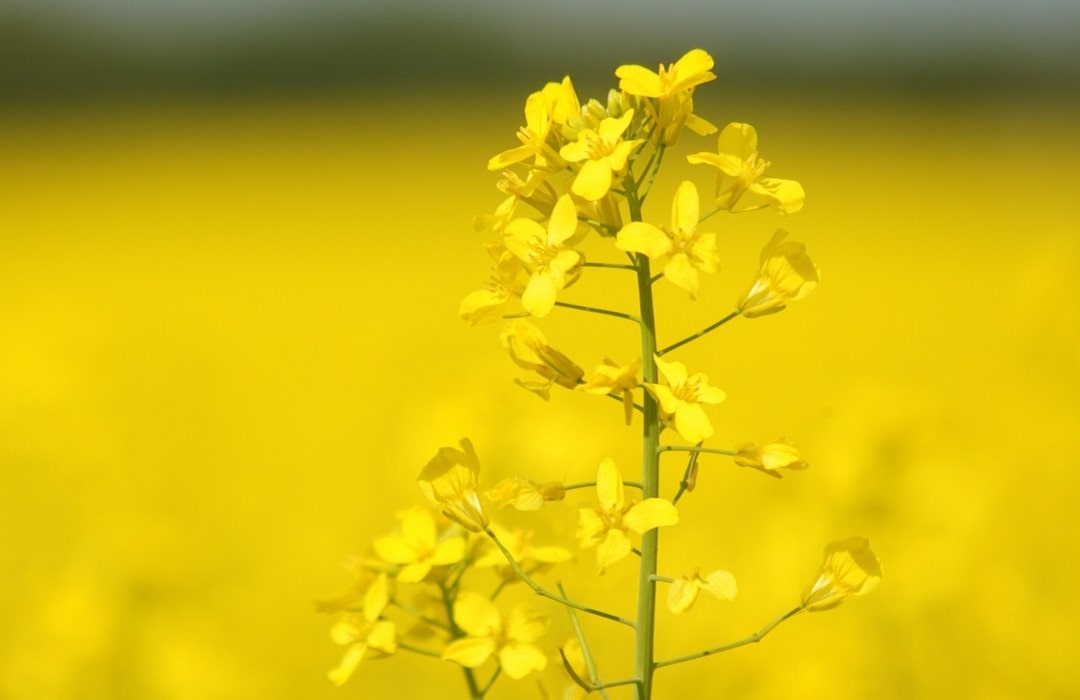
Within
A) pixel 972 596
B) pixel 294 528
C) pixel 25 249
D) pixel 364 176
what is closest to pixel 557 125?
pixel 972 596

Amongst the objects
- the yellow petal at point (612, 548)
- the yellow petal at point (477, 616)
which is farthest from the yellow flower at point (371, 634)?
the yellow petal at point (612, 548)

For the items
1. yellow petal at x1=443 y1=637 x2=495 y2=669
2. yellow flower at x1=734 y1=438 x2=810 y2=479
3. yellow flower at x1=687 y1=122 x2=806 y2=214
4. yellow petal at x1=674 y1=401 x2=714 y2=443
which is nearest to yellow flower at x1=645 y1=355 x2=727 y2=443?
yellow petal at x1=674 y1=401 x2=714 y2=443

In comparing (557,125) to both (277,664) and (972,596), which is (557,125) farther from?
(277,664)

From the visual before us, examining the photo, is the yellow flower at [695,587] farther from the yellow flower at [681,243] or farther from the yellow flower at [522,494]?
the yellow flower at [681,243]

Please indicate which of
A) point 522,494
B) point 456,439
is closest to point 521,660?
point 522,494

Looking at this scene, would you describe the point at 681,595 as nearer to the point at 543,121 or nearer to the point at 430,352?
the point at 543,121

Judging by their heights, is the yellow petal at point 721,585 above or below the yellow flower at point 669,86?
below
